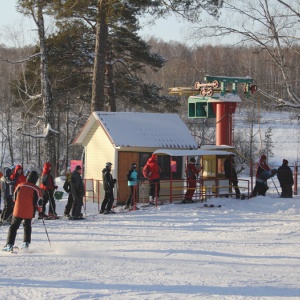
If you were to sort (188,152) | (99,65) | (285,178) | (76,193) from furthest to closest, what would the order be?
(99,65) < (285,178) < (188,152) < (76,193)

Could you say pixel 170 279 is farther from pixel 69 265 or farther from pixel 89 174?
pixel 89 174

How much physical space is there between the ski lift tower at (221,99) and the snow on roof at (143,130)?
1184mm

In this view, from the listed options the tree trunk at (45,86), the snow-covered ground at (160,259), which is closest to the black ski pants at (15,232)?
the snow-covered ground at (160,259)

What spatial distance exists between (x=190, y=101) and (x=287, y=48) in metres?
7.80

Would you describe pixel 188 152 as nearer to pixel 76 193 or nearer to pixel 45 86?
pixel 76 193

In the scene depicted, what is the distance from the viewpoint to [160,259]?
10375 millimetres

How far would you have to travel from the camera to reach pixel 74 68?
30.2 metres

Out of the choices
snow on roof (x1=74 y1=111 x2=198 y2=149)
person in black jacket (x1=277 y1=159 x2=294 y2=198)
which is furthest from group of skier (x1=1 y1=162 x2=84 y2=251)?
person in black jacket (x1=277 y1=159 x2=294 y2=198)

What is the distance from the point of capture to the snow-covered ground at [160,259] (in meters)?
8.02

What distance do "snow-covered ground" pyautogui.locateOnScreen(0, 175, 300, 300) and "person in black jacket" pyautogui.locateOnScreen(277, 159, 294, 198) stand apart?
3.44m

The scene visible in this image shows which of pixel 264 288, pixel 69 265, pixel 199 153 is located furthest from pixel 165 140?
pixel 264 288

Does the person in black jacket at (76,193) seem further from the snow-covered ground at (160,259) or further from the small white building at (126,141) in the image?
Answer: the small white building at (126,141)

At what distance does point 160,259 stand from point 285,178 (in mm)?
11398

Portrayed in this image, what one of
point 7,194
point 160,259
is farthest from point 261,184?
point 160,259
